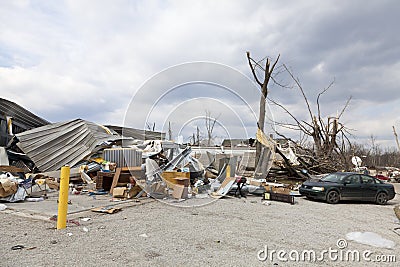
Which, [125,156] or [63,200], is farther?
[125,156]

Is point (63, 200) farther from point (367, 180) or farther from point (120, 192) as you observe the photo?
point (367, 180)

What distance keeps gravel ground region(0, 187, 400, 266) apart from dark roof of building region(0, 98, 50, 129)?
1013cm

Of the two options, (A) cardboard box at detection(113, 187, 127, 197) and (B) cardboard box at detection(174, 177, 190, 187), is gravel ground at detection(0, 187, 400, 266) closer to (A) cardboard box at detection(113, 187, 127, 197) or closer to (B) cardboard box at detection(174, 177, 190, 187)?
(A) cardboard box at detection(113, 187, 127, 197)

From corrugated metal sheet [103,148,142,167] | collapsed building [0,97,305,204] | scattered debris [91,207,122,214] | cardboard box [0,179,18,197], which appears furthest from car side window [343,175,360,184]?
cardboard box [0,179,18,197]

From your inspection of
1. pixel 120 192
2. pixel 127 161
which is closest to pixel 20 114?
pixel 127 161

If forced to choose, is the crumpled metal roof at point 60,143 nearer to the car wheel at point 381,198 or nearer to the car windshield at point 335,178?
the car windshield at point 335,178

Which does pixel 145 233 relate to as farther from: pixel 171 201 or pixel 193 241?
pixel 171 201

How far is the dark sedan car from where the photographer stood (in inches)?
441

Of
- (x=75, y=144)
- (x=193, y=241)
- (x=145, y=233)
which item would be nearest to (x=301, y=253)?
(x=193, y=241)

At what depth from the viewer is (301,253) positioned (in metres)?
4.83

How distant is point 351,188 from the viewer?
11.4 m

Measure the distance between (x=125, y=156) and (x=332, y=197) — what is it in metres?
8.57

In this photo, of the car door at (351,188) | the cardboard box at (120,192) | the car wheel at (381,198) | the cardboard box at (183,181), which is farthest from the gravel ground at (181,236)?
the car wheel at (381,198)

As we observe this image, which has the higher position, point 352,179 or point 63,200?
point 352,179
